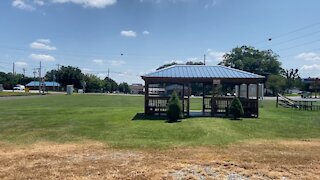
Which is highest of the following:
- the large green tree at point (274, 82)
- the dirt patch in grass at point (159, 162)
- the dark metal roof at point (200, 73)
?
the large green tree at point (274, 82)

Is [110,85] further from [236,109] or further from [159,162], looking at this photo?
[159,162]

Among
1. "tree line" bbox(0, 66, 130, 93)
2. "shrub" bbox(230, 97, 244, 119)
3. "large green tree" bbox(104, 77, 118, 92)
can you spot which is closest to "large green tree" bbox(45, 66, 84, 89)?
"tree line" bbox(0, 66, 130, 93)

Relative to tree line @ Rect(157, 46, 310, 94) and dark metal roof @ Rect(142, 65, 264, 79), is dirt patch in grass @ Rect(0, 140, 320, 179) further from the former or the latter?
tree line @ Rect(157, 46, 310, 94)

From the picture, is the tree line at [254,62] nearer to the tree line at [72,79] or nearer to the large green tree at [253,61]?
the large green tree at [253,61]

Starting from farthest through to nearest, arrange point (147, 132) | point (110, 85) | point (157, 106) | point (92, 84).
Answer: point (110, 85), point (92, 84), point (157, 106), point (147, 132)

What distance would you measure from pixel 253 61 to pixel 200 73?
83.2 m

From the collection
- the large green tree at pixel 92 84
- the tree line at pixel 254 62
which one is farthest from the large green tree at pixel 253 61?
the large green tree at pixel 92 84

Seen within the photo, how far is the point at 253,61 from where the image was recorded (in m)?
100

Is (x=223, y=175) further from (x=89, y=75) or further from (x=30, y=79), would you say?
(x=30, y=79)

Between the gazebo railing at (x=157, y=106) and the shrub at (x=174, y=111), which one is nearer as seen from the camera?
the shrub at (x=174, y=111)

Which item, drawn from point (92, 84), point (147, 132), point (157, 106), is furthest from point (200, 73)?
point (92, 84)

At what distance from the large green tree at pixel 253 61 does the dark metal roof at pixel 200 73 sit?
79.2m

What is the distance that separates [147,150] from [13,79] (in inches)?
5099

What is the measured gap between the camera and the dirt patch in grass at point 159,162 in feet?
24.7
